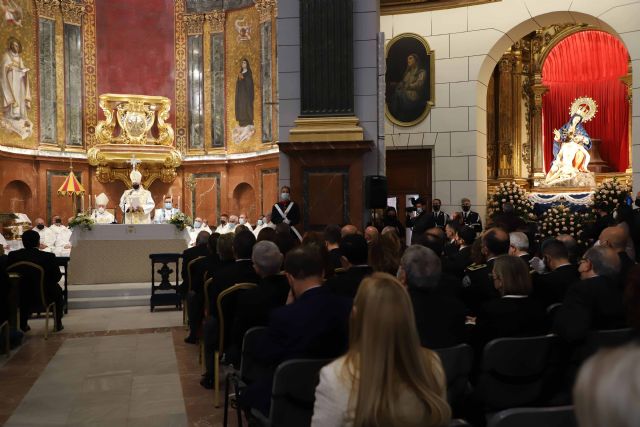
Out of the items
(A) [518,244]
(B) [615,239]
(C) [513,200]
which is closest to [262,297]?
(A) [518,244]

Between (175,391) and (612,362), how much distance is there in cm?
485

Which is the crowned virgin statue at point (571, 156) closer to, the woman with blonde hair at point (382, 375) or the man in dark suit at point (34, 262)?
the man in dark suit at point (34, 262)

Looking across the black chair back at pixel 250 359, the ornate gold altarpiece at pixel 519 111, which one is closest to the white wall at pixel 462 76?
the ornate gold altarpiece at pixel 519 111

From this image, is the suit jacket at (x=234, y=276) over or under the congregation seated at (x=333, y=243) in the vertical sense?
under

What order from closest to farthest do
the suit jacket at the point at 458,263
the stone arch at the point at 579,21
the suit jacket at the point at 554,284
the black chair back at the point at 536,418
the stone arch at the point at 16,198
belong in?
the black chair back at the point at 536,418 → the suit jacket at the point at 554,284 → the suit jacket at the point at 458,263 → the stone arch at the point at 579,21 → the stone arch at the point at 16,198

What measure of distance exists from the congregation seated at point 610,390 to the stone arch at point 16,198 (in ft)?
55.0

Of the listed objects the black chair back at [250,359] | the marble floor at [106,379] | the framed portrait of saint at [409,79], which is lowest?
the marble floor at [106,379]

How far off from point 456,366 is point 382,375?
3.75 feet

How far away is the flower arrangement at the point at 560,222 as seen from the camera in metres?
13.6

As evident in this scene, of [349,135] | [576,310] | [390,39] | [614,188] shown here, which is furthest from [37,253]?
[614,188]

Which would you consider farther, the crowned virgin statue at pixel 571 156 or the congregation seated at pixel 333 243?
the crowned virgin statue at pixel 571 156

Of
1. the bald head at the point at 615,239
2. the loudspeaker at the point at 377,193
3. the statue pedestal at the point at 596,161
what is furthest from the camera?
the statue pedestal at the point at 596,161

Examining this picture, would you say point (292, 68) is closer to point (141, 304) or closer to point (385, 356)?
point (141, 304)

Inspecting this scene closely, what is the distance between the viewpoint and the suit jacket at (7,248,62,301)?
7383mm
